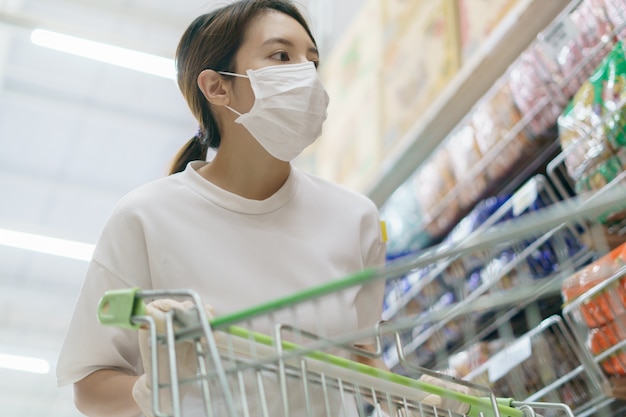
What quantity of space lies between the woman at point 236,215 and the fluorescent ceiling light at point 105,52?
353 centimetres

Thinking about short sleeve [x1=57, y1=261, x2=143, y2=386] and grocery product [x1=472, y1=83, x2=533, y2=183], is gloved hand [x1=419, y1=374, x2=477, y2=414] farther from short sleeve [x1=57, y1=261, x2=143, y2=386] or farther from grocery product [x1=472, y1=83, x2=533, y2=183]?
grocery product [x1=472, y1=83, x2=533, y2=183]

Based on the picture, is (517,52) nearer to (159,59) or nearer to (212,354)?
(212,354)

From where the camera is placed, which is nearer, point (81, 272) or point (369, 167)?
point (369, 167)

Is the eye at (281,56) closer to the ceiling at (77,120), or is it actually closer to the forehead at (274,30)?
the forehead at (274,30)

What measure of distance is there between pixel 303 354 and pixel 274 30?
93 centimetres

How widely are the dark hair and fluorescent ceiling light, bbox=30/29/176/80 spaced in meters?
3.48

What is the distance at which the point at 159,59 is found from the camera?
5.45 meters

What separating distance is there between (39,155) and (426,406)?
19.2 ft

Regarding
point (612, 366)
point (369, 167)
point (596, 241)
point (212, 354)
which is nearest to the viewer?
point (212, 354)

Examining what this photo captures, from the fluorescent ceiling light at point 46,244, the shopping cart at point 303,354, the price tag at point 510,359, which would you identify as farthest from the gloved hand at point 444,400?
the fluorescent ceiling light at point 46,244

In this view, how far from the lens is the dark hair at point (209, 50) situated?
1873 mm

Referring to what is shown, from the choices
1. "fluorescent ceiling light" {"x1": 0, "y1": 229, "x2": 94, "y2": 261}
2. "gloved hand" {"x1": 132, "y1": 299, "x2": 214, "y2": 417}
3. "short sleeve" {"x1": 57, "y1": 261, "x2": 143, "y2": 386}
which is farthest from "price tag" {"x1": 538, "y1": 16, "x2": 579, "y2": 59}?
"fluorescent ceiling light" {"x1": 0, "y1": 229, "x2": 94, "y2": 261}

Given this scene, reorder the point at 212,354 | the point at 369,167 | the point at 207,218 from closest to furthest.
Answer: the point at 212,354, the point at 207,218, the point at 369,167

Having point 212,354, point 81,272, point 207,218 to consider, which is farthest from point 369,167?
point 81,272
